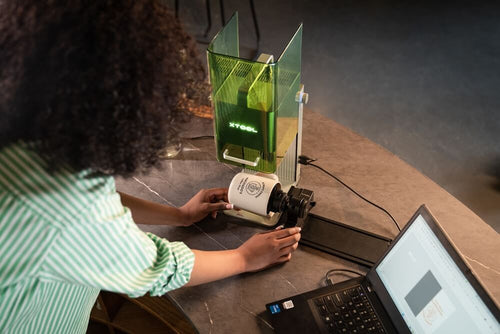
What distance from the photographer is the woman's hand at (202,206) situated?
53.7 inches

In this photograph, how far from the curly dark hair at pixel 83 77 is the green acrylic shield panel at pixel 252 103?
0.45m

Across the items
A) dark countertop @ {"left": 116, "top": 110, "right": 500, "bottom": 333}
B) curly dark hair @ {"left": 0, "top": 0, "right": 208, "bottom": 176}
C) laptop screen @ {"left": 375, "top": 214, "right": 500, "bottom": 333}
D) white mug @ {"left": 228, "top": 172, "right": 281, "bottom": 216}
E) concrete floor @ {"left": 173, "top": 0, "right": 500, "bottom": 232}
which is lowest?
concrete floor @ {"left": 173, "top": 0, "right": 500, "bottom": 232}

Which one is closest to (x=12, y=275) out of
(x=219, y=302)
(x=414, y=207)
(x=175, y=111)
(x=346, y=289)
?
(x=175, y=111)

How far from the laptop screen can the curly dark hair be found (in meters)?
0.63

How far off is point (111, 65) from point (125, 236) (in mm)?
318

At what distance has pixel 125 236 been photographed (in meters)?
0.86

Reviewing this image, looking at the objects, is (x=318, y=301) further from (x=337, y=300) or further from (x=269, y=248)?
(x=269, y=248)

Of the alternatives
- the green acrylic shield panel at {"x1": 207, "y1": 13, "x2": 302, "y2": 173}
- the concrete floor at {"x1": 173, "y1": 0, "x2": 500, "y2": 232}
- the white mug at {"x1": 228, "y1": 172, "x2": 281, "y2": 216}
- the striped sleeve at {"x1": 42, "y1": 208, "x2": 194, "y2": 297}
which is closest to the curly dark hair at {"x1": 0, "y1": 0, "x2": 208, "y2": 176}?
the striped sleeve at {"x1": 42, "y1": 208, "x2": 194, "y2": 297}

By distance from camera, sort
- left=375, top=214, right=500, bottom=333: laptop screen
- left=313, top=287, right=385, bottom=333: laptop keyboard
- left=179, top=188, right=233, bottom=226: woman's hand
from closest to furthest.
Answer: left=375, top=214, right=500, bottom=333: laptop screen → left=313, top=287, right=385, bottom=333: laptop keyboard → left=179, top=188, right=233, bottom=226: woman's hand

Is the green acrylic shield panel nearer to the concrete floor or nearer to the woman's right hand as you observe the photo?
the woman's right hand

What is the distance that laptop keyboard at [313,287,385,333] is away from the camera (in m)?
1.11

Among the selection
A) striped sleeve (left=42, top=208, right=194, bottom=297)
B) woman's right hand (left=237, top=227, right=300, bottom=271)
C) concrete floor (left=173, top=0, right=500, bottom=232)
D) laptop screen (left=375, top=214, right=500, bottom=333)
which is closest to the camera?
striped sleeve (left=42, top=208, right=194, bottom=297)

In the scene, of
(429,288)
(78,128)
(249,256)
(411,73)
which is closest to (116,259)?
(78,128)

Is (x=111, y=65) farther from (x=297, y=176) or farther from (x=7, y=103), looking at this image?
(x=297, y=176)
